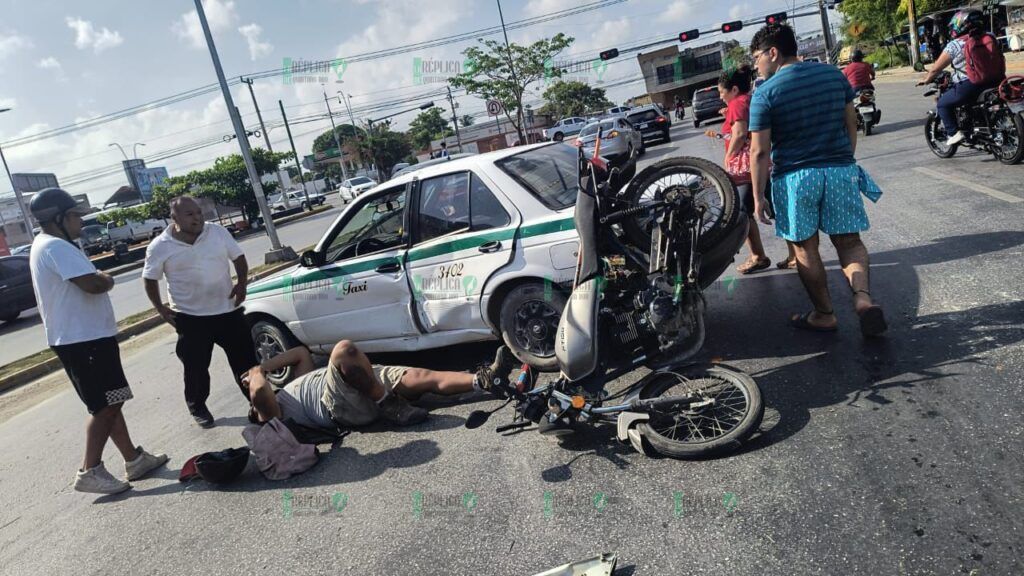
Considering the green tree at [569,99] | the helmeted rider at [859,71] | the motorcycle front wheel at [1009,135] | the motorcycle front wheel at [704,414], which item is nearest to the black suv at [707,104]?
the helmeted rider at [859,71]

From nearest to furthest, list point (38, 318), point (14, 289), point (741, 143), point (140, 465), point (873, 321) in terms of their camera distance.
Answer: point (873, 321) < point (140, 465) < point (741, 143) < point (14, 289) < point (38, 318)

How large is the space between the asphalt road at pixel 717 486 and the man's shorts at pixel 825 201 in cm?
69

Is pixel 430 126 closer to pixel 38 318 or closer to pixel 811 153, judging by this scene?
pixel 38 318

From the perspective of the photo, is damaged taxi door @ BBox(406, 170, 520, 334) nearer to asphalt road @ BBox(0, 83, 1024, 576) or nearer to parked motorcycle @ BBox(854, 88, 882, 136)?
asphalt road @ BBox(0, 83, 1024, 576)

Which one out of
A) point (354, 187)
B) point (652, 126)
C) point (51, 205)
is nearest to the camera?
point (51, 205)

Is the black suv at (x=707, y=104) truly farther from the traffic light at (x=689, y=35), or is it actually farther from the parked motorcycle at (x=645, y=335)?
the parked motorcycle at (x=645, y=335)

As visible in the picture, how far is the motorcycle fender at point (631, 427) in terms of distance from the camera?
3.30m

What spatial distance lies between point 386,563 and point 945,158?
9.23 m

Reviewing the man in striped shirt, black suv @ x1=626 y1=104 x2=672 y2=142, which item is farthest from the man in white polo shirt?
black suv @ x1=626 y1=104 x2=672 y2=142

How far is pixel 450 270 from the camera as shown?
4773mm

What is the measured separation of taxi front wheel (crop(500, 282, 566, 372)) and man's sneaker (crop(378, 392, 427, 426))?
2.56 feet

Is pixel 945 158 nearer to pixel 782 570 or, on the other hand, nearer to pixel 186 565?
pixel 782 570

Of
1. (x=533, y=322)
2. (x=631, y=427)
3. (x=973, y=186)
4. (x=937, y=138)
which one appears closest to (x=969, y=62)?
(x=937, y=138)

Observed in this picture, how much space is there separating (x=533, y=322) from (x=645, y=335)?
1.02m
